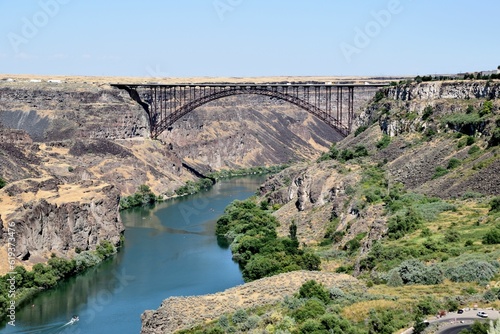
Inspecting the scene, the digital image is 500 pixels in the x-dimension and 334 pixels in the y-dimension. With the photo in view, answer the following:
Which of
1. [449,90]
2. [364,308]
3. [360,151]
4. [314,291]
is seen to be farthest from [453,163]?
[364,308]

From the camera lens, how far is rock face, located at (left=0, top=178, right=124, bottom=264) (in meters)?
61.8

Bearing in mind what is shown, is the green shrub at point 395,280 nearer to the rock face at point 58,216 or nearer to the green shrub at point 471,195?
the green shrub at point 471,195

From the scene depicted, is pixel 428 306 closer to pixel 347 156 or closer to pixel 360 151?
pixel 347 156

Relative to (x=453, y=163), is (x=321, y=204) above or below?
below

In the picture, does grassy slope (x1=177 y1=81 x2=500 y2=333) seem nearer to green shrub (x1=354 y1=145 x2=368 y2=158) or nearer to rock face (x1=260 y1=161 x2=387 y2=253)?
rock face (x1=260 y1=161 x2=387 y2=253)

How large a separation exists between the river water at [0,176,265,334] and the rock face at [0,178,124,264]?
116 inches

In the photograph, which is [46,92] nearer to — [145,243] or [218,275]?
[145,243]

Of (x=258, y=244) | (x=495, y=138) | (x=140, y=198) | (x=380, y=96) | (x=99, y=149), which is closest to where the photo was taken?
(x=495, y=138)

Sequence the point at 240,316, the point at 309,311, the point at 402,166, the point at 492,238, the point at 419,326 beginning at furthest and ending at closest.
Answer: the point at 402,166, the point at 492,238, the point at 240,316, the point at 309,311, the point at 419,326

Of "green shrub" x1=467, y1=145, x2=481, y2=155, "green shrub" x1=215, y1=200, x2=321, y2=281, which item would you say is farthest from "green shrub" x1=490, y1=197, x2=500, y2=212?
"green shrub" x1=467, y1=145, x2=481, y2=155

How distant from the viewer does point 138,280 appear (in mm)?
58344

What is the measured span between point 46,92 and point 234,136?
38046 mm

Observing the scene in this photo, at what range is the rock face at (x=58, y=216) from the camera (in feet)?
203

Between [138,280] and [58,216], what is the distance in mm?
12576
